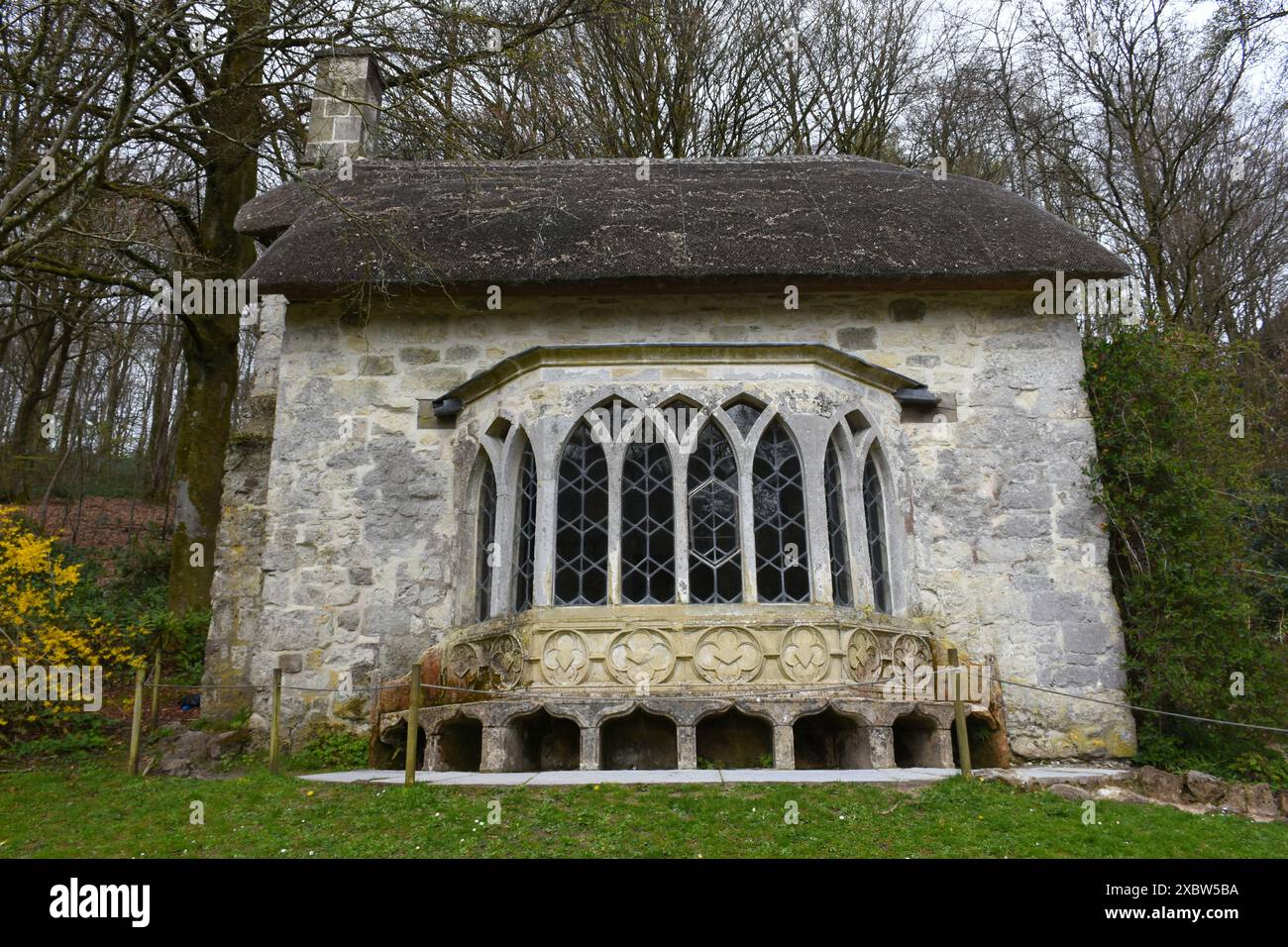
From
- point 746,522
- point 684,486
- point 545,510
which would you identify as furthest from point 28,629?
point 746,522

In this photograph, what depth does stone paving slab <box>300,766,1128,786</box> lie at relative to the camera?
230 inches

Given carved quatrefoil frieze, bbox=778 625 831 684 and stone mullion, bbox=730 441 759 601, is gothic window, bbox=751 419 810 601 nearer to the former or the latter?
stone mullion, bbox=730 441 759 601

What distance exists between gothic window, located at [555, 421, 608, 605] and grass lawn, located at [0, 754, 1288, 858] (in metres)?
1.90

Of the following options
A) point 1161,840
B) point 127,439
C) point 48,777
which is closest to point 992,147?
point 1161,840

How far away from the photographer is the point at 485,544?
801 cm

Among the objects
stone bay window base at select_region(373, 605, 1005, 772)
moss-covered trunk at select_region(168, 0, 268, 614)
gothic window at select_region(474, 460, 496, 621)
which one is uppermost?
moss-covered trunk at select_region(168, 0, 268, 614)

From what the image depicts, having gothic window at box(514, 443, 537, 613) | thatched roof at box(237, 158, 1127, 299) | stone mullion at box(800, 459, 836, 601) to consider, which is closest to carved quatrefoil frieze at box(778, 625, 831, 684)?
stone mullion at box(800, 459, 836, 601)

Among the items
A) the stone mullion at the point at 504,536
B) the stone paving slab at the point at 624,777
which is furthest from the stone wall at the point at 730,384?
the stone paving slab at the point at 624,777

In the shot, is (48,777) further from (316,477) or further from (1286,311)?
(1286,311)

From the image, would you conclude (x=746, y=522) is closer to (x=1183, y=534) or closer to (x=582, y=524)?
(x=582, y=524)

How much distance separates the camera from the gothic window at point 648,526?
7219 millimetres

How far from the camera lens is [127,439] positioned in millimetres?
23766

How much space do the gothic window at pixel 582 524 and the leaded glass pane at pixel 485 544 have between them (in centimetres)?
74

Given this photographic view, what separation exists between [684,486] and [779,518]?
0.80 meters
